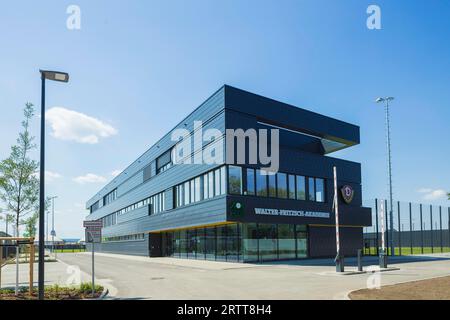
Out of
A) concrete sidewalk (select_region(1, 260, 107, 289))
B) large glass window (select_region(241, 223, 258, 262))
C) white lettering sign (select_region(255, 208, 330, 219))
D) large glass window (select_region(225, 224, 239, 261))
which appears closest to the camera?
concrete sidewalk (select_region(1, 260, 107, 289))

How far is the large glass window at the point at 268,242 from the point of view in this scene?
111ft

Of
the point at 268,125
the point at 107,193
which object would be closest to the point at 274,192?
the point at 268,125

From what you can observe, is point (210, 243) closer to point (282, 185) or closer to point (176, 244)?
point (282, 185)

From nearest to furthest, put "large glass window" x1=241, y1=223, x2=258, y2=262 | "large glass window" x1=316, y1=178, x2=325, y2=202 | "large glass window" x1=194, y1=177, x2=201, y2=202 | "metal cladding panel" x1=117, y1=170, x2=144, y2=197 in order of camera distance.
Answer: "large glass window" x1=241, y1=223, x2=258, y2=262
"large glass window" x1=194, y1=177, x2=201, y2=202
"large glass window" x1=316, y1=178, x2=325, y2=202
"metal cladding panel" x1=117, y1=170, x2=144, y2=197

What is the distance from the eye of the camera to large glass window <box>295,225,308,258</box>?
3706 centimetres

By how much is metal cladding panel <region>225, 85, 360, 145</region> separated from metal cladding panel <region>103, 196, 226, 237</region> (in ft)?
25.2

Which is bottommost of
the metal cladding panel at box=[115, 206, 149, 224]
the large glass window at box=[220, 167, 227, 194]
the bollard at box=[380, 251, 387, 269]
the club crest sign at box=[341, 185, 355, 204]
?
the bollard at box=[380, 251, 387, 269]

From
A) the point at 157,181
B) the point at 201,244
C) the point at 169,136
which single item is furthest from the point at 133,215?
the point at 201,244

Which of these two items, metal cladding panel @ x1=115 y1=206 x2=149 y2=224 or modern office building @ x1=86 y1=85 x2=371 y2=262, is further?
metal cladding panel @ x1=115 y1=206 x2=149 y2=224

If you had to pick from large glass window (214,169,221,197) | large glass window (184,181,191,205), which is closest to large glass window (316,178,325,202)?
large glass window (214,169,221,197)

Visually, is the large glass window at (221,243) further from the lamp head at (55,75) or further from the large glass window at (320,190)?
the lamp head at (55,75)

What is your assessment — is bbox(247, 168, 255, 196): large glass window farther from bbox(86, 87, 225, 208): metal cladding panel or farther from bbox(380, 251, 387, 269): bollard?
bbox(380, 251, 387, 269): bollard
